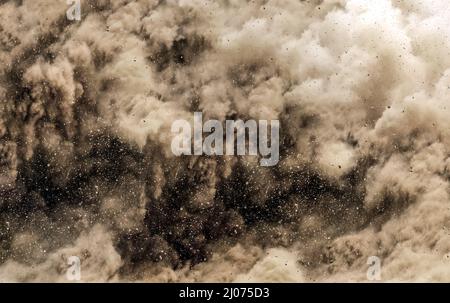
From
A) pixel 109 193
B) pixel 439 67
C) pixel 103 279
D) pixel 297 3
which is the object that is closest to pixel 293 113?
pixel 297 3

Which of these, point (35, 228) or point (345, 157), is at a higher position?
point (345, 157)

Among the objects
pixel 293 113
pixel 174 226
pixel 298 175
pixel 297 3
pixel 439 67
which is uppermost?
pixel 297 3

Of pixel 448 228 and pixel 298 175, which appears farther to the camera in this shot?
pixel 298 175

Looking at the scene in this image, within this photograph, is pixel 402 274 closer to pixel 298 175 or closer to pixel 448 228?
pixel 448 228

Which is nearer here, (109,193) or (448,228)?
(448,228)

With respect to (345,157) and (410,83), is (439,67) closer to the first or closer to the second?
(410,83)

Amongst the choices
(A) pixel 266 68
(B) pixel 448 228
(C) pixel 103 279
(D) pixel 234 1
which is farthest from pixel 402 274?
(D) pixel 234 1
